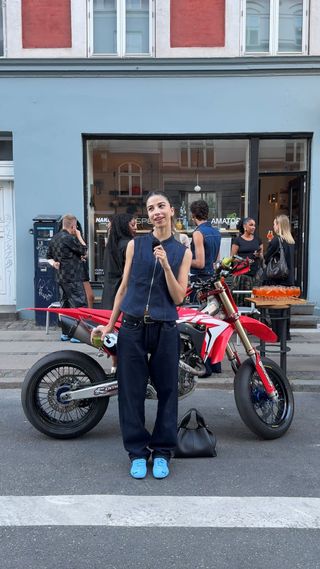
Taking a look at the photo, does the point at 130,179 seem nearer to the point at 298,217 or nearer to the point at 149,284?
the point at 298,217

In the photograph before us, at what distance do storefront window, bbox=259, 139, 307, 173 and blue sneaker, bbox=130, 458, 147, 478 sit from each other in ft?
23.1

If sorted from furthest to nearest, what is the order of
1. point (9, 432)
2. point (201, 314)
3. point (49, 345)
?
point (49, 345) → point (9, 432) → point (201, 314)

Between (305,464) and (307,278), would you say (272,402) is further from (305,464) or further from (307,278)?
(307,278)

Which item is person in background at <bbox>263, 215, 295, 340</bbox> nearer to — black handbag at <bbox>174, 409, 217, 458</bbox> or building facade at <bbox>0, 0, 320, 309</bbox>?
building facade at <bbox>0, 0, 320, 309</bbox>

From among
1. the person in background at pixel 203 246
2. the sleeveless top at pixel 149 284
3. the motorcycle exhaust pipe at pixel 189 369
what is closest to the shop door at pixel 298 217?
the person in background at pixel 203 246

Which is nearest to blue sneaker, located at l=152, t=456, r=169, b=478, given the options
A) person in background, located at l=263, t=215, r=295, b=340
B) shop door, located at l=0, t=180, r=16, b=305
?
person in background, located at l=263, t=215, r=295, b=340

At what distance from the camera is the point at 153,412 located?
521cm

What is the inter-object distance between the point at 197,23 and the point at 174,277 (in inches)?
276

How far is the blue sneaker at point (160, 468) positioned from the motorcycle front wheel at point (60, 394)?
74 centimetres

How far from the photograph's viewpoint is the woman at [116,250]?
17.9 feet

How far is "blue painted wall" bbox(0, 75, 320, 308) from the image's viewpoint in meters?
9.14

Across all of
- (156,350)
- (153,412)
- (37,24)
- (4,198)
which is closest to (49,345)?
(153,412)

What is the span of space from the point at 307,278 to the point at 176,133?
342 centimetres

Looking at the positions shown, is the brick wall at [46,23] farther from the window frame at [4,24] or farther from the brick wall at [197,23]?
the brick wall at [197,23]
